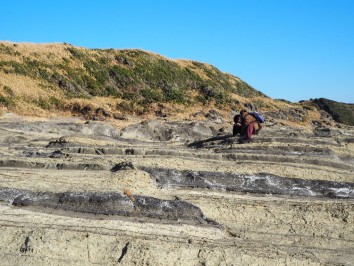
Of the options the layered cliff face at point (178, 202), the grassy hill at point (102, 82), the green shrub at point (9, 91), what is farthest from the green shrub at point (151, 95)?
the layered cliff face at point (178, 202)

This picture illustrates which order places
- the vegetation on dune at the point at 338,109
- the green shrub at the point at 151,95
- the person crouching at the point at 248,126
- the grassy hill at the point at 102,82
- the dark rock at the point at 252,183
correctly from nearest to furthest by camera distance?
1. the dark rock at the point at 252,183
2. the person crouching at the point at 248,126
3. the grassy hill at the point at 102,82
4. the green shrub at the point at 151,95
5. the vegetation on dune at the point at 338,109

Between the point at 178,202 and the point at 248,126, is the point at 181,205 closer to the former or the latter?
the point at 178,202

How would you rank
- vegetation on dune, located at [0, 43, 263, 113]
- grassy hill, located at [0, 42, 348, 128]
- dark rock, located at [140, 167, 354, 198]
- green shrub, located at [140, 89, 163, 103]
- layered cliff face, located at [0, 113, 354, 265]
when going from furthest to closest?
green shrub, located at [140, 89, 163, 103] < vegetation on dune, located at [0, 43, 263, 113] < grassy hill, located at [0, 42, 348, 128] < dark rock, located at [140, 167, 354, 198] < layered cliff face, located at [0, 113, 354, 265]

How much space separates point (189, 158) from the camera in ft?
63.6

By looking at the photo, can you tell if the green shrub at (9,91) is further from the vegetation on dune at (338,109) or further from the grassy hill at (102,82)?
the vegetation on dune at (338,109)

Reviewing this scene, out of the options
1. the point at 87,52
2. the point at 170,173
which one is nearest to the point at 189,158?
the point at 170,173

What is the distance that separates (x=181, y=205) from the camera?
44.3 ft

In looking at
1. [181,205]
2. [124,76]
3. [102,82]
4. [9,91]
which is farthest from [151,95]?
[181,205]

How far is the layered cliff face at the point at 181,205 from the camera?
35.5 feet

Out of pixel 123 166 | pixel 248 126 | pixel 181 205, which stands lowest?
pixel 181 205

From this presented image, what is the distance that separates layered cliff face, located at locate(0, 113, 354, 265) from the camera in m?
10.8

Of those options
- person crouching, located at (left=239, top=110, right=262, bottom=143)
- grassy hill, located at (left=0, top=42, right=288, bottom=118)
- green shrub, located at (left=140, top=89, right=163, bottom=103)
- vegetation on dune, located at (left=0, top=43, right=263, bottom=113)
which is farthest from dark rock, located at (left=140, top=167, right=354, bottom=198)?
green shrub, located at (left=140, top=89, right=163, bottom=103)

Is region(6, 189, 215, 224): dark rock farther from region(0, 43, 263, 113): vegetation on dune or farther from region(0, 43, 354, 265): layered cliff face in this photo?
region(0, 43, 263, 113): vegetation on dune

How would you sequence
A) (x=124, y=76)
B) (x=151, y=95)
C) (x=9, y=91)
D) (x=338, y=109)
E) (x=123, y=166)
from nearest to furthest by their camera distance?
(x=123, y=166), (x=9, y=91), (x=151, y=95), (x=124, y=76), (x=338, y=109)
